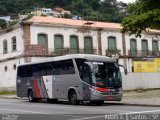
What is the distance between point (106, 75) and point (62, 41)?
1174 inches

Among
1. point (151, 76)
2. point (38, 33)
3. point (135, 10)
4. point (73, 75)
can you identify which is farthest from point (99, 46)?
point (73, 75)

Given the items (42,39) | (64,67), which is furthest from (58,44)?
(64,67)

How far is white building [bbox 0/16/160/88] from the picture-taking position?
178ft

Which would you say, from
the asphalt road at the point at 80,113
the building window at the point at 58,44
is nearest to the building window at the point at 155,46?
the building window at the point at 58,44

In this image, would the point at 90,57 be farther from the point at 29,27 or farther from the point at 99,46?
the point at 99,46

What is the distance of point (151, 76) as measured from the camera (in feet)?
154

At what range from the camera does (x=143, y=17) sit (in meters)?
31.7

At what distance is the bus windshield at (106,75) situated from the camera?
27.1 metres

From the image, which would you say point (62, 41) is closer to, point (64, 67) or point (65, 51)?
point (65, 51)

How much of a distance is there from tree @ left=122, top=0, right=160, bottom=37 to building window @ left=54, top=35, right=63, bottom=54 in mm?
21886

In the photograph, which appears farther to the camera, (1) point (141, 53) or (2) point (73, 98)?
(1) point (141, 53)

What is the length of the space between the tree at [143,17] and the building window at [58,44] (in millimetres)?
21886

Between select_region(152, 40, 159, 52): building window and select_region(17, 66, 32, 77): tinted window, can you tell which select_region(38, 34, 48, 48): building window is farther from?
select_region(17, 66, 32, 77): tinted window

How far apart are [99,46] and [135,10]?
25.0 meters
